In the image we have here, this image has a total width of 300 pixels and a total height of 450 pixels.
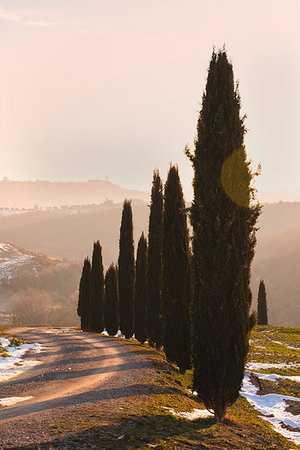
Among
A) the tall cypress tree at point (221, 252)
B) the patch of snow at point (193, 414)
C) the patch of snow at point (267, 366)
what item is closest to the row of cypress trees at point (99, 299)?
the patch of snow at point (267, 366)

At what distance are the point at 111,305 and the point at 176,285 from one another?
17.9 meters

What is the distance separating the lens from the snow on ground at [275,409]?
40.3 feet

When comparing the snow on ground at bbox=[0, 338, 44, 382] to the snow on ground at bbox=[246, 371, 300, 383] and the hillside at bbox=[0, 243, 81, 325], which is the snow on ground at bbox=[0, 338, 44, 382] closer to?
the snow on ground at bbox=[246, 371, 300, 383]

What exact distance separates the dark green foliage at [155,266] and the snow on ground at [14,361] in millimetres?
7398

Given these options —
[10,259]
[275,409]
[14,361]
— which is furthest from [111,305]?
[10,259]

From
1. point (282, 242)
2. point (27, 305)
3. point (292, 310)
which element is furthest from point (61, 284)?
point (282, 242)

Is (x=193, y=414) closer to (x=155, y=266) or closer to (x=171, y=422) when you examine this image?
(x=171, y=422)

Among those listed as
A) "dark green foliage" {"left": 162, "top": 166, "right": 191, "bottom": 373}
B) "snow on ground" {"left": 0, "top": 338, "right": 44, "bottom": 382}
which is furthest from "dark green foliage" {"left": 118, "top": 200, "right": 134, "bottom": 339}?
"dark green foliage" {"left": 162, "top": 166, "right": 191, "bottom": 373}

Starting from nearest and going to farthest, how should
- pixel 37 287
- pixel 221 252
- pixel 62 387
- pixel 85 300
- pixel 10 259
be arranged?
1. pixel 221 252
2. pixel 62 387
3. pixel 85 300
4. pixel 37 287
5. pixel 10 259

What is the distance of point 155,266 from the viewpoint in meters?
25.9

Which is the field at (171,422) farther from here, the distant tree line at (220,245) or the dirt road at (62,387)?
the distant tree line at (220,245)

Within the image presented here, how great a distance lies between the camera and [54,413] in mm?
8297

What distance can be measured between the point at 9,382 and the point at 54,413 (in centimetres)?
679

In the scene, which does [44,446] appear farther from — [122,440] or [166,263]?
[166,263]
